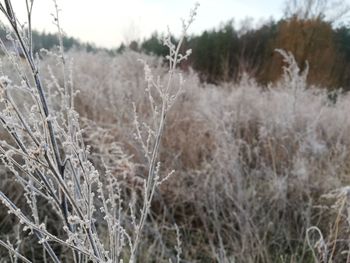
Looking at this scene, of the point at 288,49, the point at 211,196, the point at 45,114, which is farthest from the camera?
the point at 288,49

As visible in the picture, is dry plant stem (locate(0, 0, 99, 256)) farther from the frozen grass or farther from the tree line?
the tree line

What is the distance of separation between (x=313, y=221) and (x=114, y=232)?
251 cm

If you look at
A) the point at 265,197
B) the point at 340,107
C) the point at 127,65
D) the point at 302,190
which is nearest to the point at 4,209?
the point at 265,197

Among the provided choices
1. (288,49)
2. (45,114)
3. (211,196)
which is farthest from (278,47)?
(45,114)

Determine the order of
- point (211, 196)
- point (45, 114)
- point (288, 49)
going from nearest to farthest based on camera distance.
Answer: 1. point (45, 114)
2. point (211, 196)
3. point (288, 49)

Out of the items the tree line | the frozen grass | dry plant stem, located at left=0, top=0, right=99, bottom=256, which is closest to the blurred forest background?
the tree line

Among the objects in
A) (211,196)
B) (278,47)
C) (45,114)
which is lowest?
(211,196)

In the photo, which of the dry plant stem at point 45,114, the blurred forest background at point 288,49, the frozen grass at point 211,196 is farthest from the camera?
the blurred forest background at point 288,49

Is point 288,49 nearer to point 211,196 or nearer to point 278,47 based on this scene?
point 278,47

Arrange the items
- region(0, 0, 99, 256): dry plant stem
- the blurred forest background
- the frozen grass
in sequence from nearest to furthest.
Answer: region(0, 0, 99, 256): dry plant stem < the frozen grass < the blurred forest background

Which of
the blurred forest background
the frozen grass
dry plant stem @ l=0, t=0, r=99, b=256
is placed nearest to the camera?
dry plant stem @ l=0, t=0, r=99, b=256

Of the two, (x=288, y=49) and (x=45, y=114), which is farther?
(x=288, y=49)

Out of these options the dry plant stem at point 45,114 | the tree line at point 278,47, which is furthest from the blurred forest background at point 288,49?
the dry plant stem at point 45,114

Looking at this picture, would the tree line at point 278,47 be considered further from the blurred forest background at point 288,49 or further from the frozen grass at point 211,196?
the frozen grass at point 211,196
